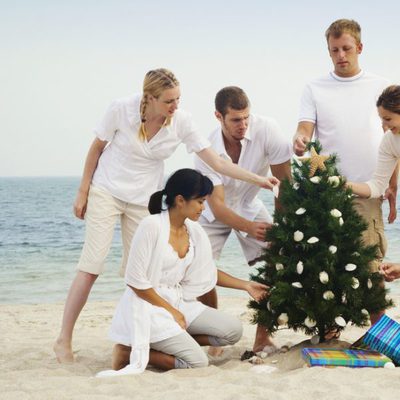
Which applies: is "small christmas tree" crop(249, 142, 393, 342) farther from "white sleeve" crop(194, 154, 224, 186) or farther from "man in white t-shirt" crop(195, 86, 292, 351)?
"white sleeve" crop(194, 154, 224, 186)

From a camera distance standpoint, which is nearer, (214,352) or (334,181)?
(334,181)

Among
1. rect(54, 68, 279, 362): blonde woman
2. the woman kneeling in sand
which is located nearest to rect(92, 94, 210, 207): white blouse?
rect(54, 68, 279, 362): blonde woman

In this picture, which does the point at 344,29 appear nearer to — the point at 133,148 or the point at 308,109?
the point at 308,109

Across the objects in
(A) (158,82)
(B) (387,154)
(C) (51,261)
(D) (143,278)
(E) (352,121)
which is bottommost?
(C) (51,261)

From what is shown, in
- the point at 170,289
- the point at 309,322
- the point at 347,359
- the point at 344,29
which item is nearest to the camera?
the point at 347,359

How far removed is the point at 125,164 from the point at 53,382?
1811mm

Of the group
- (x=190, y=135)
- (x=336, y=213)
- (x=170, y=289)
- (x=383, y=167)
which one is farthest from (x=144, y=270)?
(x=383, y=167)

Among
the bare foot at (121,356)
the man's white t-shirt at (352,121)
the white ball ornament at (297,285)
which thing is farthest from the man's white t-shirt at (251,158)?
the bare foot at (121,356)

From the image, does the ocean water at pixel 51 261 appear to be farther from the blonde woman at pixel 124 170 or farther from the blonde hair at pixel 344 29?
the blonde hair at pixel 344 29

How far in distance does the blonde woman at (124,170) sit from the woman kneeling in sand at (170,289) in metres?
0.46

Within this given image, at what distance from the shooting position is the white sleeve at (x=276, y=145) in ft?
20.2

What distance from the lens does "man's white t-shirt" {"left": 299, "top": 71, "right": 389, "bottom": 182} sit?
5.80 metres

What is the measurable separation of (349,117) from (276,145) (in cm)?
68

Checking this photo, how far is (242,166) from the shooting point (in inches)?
245
